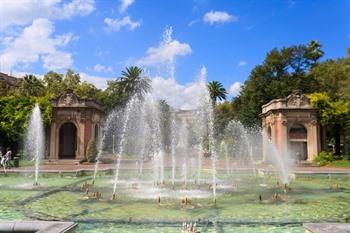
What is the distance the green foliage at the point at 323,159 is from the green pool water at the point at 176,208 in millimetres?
19111

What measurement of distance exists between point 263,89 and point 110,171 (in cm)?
3093

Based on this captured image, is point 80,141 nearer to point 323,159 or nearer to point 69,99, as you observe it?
point 69,99

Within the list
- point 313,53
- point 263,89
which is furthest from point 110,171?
point 313,53

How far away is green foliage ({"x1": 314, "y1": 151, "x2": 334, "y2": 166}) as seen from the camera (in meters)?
36.3

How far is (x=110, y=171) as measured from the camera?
1069 inches

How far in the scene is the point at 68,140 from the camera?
44.5 m

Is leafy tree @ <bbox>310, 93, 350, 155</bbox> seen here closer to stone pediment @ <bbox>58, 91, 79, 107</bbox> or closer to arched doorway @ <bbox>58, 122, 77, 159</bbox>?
stone pediment @ <bbox>58, 91, 79, 107</bbox>

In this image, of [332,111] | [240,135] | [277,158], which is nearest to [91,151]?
[277,158]

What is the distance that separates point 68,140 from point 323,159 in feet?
91.1

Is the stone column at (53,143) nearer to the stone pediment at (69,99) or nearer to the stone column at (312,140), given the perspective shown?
the stone pediment at (69,99)

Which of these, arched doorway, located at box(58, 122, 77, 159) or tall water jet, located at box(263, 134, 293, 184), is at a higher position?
arched doorway, located at box(58, 122, 77, 159)

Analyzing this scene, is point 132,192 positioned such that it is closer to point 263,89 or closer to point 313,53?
point 263,89

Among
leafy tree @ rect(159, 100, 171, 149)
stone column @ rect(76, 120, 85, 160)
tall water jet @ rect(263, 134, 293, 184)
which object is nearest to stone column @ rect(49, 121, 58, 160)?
stone column @ rect(76, 120, 85, 160)

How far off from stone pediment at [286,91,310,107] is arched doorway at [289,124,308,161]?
237 cm
